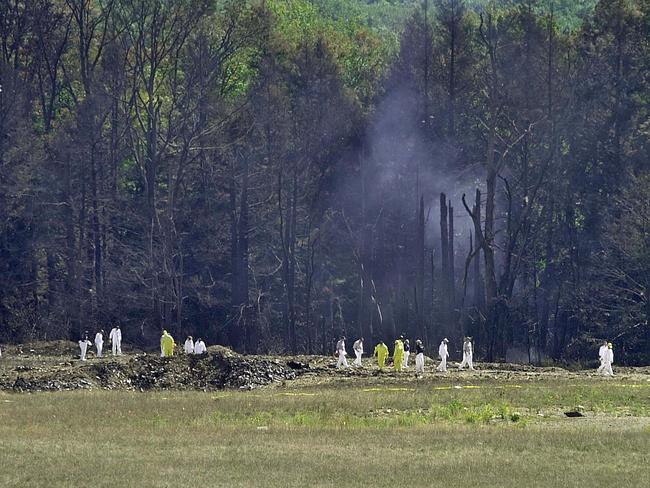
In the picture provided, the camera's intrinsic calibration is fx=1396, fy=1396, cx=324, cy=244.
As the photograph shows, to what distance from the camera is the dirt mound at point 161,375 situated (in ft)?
145

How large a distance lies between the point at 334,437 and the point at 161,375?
647 inches

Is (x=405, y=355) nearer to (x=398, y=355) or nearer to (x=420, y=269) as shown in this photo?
(x=398, y=355)

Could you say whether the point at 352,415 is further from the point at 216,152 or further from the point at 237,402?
the point at 216,152

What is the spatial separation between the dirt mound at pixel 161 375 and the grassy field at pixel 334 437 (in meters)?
2.43

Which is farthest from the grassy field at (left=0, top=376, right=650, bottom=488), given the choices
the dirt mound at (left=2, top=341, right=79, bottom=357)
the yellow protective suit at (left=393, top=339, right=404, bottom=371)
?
the dirt mound at (left=2, top=341, right=79, bottom=357)

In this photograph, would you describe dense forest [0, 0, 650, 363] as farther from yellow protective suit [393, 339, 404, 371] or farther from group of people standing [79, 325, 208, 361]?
yellow protective suit [393, 339, 404, 371]

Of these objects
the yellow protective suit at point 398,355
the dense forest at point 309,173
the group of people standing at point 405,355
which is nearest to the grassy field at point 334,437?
the group of people standing at point 405,355

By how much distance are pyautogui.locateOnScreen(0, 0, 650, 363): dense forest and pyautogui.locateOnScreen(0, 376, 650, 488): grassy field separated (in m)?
27.8

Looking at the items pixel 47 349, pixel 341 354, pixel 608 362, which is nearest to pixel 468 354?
pixel 341 354

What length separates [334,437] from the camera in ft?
99.7

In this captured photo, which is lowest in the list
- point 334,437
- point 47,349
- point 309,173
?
point 334,437

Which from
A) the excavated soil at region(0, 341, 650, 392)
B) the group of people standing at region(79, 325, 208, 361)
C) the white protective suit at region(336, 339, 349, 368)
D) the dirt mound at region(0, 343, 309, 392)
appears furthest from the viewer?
the group of people standing at region(79, 325, 208, 361)

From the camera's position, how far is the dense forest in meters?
70.2

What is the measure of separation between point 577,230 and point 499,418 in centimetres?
3875
